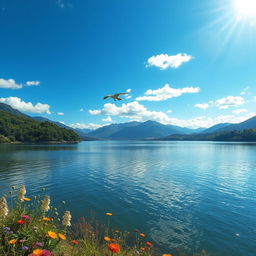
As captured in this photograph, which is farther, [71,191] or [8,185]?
[8,185]

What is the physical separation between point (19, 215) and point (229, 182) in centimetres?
2857

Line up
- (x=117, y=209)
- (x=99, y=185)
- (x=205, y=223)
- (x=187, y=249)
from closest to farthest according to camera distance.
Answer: (x=187, y=249) < (x=205, y=223) < (x=117, y=209) < (x=99, y=185)

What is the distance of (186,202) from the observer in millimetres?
18297

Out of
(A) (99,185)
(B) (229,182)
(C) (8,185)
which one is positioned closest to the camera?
(C) (8,185)

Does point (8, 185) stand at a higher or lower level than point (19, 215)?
lower

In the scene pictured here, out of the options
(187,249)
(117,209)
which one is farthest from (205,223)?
(117,209)

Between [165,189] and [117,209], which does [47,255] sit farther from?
[165,189]

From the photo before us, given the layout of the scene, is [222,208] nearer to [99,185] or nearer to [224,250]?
[224,250]

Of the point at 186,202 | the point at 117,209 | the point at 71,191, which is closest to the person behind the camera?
the point at 117,209

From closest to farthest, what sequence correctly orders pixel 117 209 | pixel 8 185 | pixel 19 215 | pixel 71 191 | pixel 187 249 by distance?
pixel 19 215, pixel 187 249, pixel 117 209, pixel 71 191, pixel 8 185

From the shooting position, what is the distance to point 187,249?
10.3 meters

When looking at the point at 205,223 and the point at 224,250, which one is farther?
the point at 205,223

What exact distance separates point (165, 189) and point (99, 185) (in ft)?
29.1

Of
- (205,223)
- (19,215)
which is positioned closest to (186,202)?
(205,223)
